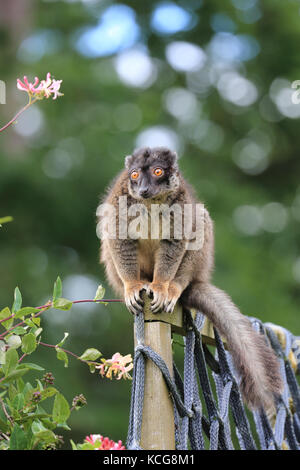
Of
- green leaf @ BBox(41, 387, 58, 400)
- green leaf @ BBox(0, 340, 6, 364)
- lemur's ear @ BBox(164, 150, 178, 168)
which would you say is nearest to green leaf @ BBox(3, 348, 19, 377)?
green leaf @ BBox(0, 340, 6, 364)

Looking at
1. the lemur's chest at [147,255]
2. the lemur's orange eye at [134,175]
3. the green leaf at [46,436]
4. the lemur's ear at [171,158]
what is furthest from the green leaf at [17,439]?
the lemur's ear at [171,158]

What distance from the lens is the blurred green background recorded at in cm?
746

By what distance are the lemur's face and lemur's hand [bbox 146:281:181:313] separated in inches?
16.4

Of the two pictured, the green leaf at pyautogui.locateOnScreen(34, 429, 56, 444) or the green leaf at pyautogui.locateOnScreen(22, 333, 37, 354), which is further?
the green leaf at pyautogui.locateOnScreen(22, 333, 37, 354)

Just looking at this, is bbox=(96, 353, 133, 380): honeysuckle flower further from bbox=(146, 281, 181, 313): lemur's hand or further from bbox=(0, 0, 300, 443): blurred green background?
bbox=(0, 0, 300, 443): blurred green background

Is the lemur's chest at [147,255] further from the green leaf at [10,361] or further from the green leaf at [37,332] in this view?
the green leaf at [10,361]

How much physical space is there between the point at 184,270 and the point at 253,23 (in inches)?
310

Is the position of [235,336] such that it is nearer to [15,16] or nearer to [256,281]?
[256,281]

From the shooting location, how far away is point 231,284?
7074 mm

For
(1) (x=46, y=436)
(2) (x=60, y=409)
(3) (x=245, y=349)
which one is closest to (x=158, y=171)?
(3) (x=245, y=349)

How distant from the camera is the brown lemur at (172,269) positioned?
84.0 inches

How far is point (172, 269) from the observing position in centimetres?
255

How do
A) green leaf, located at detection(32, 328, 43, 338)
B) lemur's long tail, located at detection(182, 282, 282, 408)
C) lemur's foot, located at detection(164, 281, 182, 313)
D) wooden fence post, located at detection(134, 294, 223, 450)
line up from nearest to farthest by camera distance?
green leaf, located at detection(32, 328, 43, 338), wooden fence post, located at detection(134, 294, 223, 450), lemur's foot, located at detection(164, 281, 182, 313), lemur's long tail, located at detection(182, 282, 282, 408)
